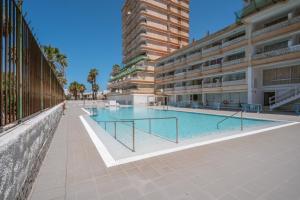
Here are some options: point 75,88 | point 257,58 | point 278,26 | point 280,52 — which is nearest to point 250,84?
point 257,58

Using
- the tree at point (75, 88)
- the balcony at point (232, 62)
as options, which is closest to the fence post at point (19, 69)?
the balcony at point (232, 62)

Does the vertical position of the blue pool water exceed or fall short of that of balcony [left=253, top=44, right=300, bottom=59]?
it falls short

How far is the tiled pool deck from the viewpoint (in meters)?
2.86

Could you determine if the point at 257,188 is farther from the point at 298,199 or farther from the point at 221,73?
the point at 221,73

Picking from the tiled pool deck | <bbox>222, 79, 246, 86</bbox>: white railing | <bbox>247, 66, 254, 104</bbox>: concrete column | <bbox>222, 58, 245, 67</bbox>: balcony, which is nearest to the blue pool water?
the tiled pool deck

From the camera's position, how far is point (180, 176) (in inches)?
137

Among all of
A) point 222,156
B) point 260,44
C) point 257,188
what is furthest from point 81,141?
point 260,44

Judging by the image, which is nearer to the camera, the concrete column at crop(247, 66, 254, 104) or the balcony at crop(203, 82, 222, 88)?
the concrete column at crop(247, 66, 254, 104)

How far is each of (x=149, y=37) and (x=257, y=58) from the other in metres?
29.0

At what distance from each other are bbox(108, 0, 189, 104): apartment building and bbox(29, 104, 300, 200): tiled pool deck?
35263 millimetres

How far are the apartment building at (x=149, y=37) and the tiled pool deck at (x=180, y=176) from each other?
3526cm

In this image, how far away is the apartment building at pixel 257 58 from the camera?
58.4ft

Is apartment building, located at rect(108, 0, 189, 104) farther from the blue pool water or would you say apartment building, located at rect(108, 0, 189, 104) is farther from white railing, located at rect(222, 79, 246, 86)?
the blue pool water

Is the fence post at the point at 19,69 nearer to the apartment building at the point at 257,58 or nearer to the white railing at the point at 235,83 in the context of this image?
the apartment building at the point at 257,58
